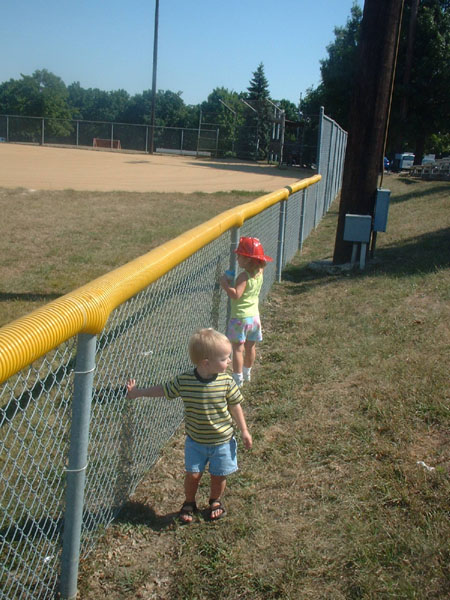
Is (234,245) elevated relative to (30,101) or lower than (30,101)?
lower

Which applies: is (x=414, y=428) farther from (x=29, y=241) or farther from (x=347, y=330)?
(x=29, y=241)

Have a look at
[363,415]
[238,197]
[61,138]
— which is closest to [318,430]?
[363,415]

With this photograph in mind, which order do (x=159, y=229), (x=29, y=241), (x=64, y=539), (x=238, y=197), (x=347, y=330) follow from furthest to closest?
1. (x=238, y=197)
2. (x=159, y=229)
3. (x=29, y=241)
4. (x=347, y=330)
5. (x=64, y=539)

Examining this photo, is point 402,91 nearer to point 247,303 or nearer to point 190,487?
point 247,303

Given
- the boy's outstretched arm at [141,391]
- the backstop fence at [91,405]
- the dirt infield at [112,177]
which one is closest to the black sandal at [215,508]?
the backstop fence at [91,405]

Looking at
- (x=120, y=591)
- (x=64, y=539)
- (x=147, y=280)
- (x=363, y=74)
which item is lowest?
(x=120, y=591)

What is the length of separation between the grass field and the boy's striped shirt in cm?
44

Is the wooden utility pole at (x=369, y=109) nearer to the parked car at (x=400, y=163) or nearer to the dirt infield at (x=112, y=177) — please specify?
the dirt infield at (x=112, y=177)

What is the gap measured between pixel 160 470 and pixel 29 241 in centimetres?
699

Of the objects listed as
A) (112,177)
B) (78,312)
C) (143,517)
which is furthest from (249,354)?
(112,177)

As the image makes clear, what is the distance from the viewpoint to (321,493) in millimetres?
3258

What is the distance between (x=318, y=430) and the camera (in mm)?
3947

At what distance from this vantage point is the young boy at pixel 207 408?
2967 mm

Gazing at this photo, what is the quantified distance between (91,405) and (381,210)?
6.97 meters
